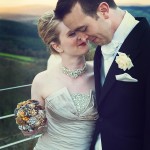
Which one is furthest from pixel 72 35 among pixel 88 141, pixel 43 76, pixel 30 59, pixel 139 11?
pixel 139 11

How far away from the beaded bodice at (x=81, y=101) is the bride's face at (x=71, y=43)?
218 millimetres

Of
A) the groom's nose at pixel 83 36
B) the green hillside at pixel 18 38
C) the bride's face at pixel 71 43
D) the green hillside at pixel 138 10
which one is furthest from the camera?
the green hillside at pixel 138 10

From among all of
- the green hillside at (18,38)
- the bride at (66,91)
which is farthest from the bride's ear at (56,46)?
the green hillside at (18,38)

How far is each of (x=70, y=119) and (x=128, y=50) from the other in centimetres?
51

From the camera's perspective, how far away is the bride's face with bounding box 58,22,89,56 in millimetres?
1766

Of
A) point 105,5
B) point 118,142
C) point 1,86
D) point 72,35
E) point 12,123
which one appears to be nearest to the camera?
point 105,5

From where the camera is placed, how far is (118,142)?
1.63 meters

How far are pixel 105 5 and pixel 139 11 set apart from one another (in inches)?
57.8

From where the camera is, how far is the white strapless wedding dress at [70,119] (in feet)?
5.82

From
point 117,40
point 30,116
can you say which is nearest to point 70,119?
point 30,116

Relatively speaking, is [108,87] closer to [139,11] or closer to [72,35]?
[72,35]

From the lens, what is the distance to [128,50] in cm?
152

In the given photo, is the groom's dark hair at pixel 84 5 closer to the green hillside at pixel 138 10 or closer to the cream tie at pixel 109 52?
the cream tie at pixel 109 52

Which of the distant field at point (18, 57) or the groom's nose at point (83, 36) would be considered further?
the distant field at point (18, 57)
